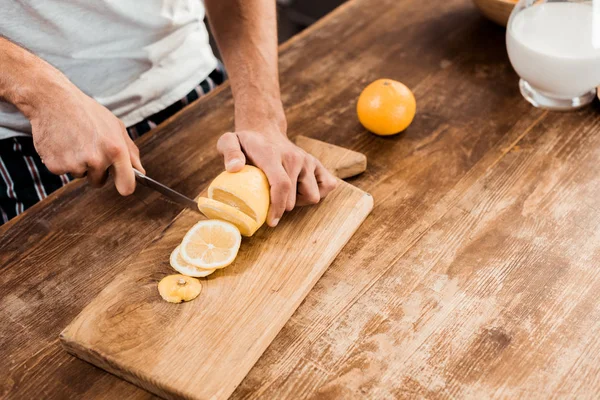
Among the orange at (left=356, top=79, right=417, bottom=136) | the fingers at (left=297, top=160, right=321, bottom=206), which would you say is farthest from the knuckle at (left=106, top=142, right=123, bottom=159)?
the orange at (left=356, top=79, right=417, bottom=136)

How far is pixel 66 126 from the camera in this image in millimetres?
1247

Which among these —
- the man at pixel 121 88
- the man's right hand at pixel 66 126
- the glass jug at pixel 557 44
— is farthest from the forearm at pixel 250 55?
the glass jug at pixel 557 44

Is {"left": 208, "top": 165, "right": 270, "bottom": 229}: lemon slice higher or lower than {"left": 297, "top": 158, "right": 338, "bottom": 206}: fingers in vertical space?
higher

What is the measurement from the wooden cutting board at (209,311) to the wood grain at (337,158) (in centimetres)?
12

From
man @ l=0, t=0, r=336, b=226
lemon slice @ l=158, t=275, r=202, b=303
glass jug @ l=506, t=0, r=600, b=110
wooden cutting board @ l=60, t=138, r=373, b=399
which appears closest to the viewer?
wooden cutting board @ l=60, t=138, r=373, b=399

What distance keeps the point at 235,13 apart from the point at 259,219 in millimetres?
671

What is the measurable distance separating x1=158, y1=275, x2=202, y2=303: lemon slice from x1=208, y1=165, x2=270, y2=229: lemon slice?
0.18m

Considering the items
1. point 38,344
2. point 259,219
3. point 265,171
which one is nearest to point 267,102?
point 265,171

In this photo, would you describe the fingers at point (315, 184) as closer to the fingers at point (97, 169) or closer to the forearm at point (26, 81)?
the fingers at point (97, 169)

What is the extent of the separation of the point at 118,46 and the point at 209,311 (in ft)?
2.77

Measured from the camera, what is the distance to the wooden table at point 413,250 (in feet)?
3.54

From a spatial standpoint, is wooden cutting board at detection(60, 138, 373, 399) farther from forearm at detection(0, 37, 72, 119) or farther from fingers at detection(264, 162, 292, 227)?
forearm at detection(0, 37, 72, 119)

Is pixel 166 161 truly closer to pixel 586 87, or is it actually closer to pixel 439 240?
pixel 439 240

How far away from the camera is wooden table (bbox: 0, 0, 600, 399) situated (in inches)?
42.5
